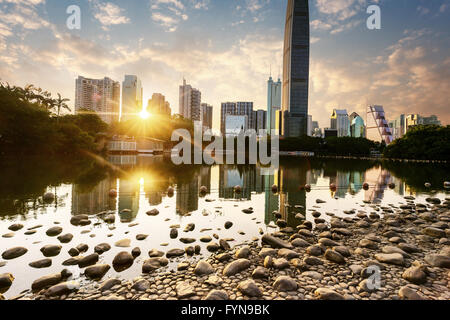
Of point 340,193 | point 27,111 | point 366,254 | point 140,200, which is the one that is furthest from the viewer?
point 27,111

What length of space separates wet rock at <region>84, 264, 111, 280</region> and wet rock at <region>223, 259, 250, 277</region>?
2.26m

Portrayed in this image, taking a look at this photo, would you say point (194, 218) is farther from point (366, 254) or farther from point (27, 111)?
point (27, 111)

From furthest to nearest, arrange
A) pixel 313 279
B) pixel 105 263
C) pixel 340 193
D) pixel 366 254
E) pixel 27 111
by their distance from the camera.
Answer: pixel 27 111
pixel 340 193
pixel 366 254
pixel 105 263
pixel 313 279

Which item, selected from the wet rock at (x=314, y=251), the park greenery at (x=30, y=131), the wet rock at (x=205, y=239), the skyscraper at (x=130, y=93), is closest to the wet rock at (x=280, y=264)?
the wet rock at (x=314, y=251)

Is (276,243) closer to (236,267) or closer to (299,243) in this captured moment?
(299,243)

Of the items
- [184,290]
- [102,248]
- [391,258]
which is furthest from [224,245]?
[391,258]

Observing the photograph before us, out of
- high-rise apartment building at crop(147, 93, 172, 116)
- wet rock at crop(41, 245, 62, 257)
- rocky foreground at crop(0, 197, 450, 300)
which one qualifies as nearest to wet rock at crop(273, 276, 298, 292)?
Answer: rocky foreground at crop(0, 197, 450, 300)

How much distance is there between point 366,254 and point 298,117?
522 feet

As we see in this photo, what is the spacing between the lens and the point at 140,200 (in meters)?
10.1

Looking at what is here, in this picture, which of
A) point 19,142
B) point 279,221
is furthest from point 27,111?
point 279,221

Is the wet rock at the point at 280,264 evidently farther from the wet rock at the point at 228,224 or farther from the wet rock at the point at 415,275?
the wet rock at the point at 228,224

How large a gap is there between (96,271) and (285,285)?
11.1ft

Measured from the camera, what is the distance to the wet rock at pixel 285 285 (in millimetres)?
3656

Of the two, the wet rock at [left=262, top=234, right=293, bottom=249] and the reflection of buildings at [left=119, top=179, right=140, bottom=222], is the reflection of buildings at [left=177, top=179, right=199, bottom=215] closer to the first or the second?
the reflection of buildings at [left=119, top=179, right=140, bottom=222]
